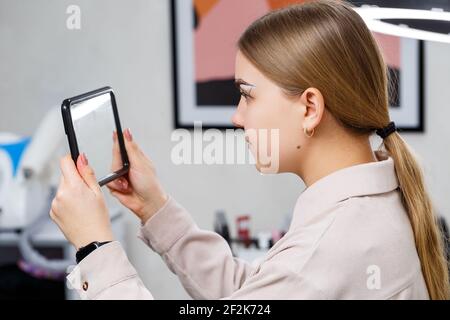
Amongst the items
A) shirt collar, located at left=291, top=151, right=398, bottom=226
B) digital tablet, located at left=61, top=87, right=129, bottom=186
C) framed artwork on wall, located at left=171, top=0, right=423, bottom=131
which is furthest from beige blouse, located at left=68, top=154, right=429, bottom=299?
framed artwork on wall, located at left=171, top=0, right=423, bottom=131

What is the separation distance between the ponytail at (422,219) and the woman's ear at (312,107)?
0.10 meters

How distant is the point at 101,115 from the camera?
26.7 inches

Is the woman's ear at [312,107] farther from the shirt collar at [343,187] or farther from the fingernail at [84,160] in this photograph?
the fingernail at [84,160]

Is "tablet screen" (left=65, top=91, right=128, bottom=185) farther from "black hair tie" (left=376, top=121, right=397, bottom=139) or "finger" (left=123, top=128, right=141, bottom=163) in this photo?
"black hair tie" (left=376, top=121, right=397, bottom=139)

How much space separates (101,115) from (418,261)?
14.5 inches

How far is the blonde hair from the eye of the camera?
55 cm

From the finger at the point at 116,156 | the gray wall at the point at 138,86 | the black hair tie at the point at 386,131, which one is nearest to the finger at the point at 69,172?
the finger at the point at 116,156

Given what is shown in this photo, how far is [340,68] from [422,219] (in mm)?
160

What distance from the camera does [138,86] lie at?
1.45 m

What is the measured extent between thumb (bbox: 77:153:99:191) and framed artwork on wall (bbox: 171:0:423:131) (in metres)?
0.89

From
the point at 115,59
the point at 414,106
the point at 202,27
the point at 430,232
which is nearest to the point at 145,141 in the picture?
the point at 115,59

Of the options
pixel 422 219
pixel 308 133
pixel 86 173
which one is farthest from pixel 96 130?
pixel 422 219

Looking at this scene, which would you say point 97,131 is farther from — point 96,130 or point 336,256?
point 336,256
